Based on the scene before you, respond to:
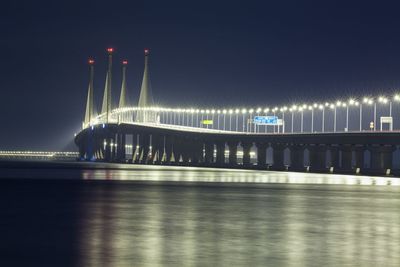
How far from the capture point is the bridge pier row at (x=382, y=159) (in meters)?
126

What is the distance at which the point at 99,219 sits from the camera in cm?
3055

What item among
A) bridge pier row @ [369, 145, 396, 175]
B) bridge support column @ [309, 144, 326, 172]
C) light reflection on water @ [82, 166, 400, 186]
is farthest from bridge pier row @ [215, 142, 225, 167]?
light reflection on water @ [82, 166, 400, 186]

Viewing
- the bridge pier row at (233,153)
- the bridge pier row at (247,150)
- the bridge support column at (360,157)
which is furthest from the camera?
the bridge pier row at (233,153)

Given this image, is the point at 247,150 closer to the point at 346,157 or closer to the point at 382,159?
the point at 346,157

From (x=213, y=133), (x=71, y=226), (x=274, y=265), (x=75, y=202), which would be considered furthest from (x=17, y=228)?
(x=213, y=133)

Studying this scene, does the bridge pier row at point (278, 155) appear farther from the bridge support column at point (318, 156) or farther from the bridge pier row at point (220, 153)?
the bridge pier row at point (220, 153)

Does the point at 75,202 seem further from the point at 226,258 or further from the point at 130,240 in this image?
the point at 226,258

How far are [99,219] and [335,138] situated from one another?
11154 centimetres

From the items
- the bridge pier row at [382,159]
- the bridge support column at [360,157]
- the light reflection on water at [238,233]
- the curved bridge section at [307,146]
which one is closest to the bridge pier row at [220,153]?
the curved bridge section at [307,146]

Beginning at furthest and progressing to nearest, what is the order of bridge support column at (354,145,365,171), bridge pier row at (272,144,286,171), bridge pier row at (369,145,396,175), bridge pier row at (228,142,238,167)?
bridge pier row at (228,142,238,167) → bridge pier row at (272,144,286,171) → bridge support column at (354,145,365,171) → bridge pier row at (369,145,396,175)

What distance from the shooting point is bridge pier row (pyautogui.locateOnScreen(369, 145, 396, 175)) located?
12606 cm

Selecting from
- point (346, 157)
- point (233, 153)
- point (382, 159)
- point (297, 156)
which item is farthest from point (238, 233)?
point (233, 153)

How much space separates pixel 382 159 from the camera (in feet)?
418

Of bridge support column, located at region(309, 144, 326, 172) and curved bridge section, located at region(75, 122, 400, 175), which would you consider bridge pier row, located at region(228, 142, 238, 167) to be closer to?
curved bridge section, located at region(75, 122, 400, 175)
